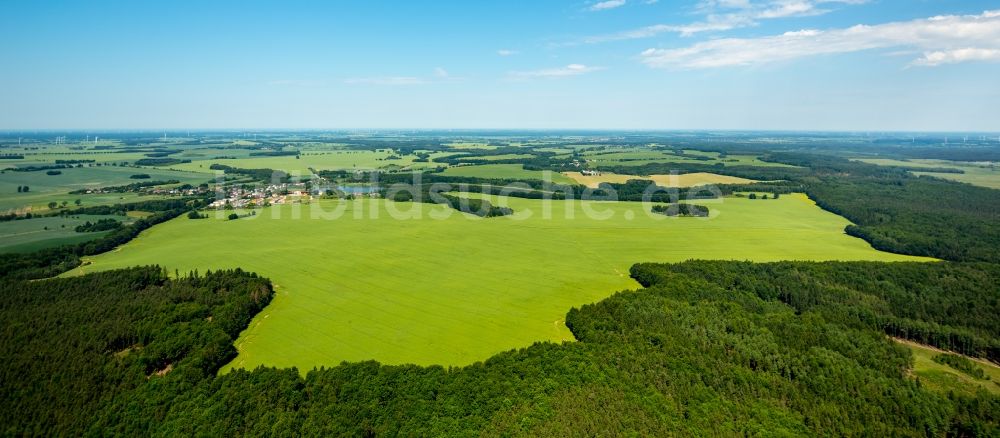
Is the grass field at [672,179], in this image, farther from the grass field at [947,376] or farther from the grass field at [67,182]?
the grass field at [67,182]

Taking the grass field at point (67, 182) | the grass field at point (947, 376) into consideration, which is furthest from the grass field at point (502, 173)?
the grass field at point (947, 376)

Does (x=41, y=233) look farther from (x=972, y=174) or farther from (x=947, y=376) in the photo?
(x=972, y=174)

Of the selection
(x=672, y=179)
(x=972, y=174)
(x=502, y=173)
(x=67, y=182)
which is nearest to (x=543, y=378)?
(x=672, y=179)

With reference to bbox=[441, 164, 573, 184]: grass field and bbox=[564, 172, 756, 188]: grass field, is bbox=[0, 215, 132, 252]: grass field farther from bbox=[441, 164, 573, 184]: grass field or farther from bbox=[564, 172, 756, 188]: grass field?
bbox=[564, 172, 756, 188]: grass field

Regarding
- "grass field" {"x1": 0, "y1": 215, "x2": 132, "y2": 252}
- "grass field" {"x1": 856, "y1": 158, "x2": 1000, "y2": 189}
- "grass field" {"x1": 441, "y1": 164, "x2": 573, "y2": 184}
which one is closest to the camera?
"grass field" {"x1": 0, "y1": 215, "x2": 132, "y2": 252}

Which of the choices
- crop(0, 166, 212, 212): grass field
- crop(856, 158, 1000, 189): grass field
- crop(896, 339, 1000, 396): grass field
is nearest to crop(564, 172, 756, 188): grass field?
crop(856, 158, 1000, 189): grass field

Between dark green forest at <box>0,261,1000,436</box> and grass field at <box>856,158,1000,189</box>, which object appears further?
grass field at <box>856,158,1000,189</box>
